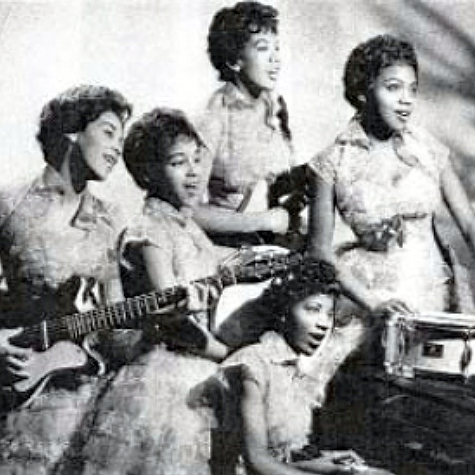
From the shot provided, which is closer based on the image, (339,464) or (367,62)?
(339,464)

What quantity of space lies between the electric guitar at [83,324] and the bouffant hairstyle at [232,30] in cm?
41

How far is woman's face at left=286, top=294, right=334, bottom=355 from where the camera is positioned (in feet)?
6.63

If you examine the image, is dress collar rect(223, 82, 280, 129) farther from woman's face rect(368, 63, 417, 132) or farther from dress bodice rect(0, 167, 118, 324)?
dress bodice rect(0, 167, 118, 324)

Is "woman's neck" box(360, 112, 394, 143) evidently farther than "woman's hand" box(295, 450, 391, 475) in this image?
Yes

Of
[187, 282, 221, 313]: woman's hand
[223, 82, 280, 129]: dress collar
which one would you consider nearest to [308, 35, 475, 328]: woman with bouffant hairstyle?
[223, 82, 280, 129]: dress collar

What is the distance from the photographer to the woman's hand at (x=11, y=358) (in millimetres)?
2041

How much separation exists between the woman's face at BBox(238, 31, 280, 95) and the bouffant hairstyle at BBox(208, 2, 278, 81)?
0.04ft

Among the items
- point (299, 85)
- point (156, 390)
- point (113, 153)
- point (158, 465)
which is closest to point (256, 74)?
point (299, 85)

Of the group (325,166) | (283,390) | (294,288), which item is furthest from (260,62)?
(283,390)

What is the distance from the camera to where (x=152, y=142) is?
2059 millimetres

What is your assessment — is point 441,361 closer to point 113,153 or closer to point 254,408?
point 254,408

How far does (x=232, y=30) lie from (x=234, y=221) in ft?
1.34

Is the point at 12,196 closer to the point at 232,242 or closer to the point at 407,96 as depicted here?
the point at 232,242

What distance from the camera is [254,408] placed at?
1995 mm
